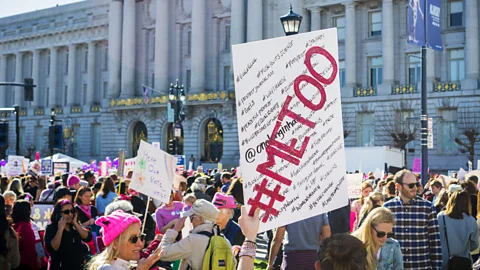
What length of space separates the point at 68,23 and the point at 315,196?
6411 centimetres

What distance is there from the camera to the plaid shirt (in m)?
6.93

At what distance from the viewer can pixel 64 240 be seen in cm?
768

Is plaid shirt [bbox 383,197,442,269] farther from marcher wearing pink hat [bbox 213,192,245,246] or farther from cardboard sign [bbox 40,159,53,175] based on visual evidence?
cardboard sign [bbox 40,159,53,175]

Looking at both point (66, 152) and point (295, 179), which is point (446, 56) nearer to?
point (66, 152)

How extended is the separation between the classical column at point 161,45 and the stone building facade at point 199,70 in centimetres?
9

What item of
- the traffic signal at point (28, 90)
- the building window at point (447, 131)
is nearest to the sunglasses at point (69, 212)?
the traffic signal at point (28, 90)

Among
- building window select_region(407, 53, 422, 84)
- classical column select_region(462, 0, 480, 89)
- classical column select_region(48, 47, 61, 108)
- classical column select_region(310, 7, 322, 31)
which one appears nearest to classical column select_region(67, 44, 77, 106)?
classical column select_region(48, 47, 61, 108)

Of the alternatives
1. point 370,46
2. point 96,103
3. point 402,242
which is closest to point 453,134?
point 370,46

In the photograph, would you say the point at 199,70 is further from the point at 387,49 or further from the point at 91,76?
the point at 387,49

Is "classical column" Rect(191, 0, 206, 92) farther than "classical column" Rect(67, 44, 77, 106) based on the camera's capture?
No

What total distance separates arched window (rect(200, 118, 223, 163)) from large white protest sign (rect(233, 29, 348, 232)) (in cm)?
4728

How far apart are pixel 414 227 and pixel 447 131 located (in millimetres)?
38428

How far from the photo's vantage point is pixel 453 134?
1703 inches

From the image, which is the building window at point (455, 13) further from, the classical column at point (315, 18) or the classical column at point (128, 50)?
the classical column at point (128, 50)
